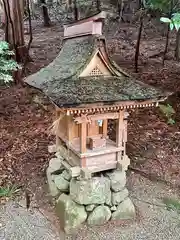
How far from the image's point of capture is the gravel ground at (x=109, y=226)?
17.2ft

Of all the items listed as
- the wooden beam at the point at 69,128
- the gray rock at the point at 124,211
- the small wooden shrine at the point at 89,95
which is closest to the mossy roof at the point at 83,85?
the small wooden shrine at the point at 89,95

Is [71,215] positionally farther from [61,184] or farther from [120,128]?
[120,128]

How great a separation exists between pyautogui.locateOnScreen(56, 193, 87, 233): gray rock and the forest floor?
2.31 ft

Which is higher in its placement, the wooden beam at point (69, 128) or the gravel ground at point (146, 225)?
the wooden beam at point (69, 128)

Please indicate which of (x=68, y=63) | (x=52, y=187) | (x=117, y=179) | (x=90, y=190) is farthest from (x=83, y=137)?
(x=52, y=187)

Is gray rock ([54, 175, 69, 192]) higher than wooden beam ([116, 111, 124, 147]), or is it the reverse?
wooden beam ([116, 111, 124, 147])

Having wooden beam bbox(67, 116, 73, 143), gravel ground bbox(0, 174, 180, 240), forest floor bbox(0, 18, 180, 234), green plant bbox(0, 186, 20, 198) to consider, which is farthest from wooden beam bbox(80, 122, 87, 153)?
green plant bbox(0, 186, 20, 198)

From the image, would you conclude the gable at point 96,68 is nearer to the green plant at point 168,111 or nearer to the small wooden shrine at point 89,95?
the small wooden shrine at point 89,95

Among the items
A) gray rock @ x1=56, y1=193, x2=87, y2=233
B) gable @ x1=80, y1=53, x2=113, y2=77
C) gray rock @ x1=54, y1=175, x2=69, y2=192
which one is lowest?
gray rock @ x1=56, y1=193, x2=87, y2=233

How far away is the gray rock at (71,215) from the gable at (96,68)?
2346 mm

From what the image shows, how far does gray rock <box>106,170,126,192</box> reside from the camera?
5.51 meters

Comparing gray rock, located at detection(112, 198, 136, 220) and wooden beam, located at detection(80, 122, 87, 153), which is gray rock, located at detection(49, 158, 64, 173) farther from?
gray rock, located at detection(112, 198, 136, 220)

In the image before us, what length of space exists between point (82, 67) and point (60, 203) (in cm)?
261

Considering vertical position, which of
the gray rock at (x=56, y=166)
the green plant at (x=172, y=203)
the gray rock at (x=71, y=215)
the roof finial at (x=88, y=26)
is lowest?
the green plant at (x=172, y=203)
